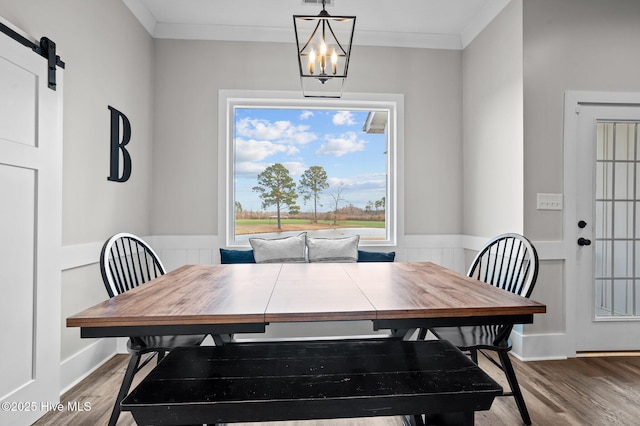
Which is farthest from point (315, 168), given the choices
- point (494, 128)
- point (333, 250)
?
point (494, 128)

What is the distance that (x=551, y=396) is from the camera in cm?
220

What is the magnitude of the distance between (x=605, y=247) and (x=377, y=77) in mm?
2386

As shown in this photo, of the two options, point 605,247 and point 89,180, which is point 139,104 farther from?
point 605,247

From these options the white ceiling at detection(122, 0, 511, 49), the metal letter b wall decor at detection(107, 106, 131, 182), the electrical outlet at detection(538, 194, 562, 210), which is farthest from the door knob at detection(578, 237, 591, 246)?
the metal letter b wall decor at detection(107, 106, 131, 182)

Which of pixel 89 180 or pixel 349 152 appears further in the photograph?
pixel 349 152

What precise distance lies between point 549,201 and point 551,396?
1.35 meters

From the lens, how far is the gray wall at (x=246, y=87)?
137 inches

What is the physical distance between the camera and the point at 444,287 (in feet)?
5.37

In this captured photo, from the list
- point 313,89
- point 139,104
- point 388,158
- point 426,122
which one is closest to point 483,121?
point 426,122

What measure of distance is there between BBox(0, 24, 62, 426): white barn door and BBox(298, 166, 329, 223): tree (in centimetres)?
210

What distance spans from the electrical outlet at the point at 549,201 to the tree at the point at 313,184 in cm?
188

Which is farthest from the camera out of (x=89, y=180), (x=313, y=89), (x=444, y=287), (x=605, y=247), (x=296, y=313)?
(x=313, y=89)

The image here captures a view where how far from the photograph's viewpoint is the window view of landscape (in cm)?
369

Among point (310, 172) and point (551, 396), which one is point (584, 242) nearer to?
point (551, 396)
